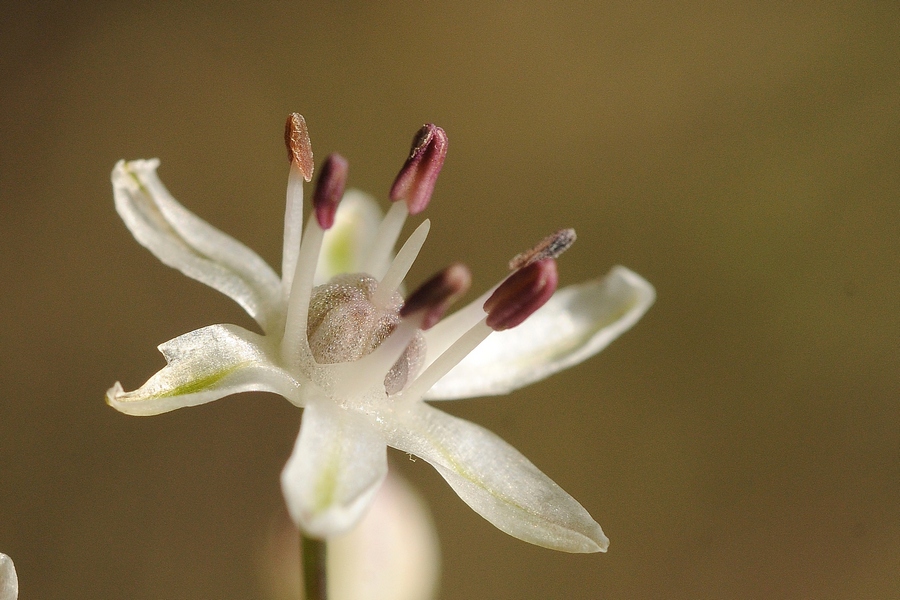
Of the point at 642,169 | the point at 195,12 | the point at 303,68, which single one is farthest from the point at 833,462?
the point at 195,12

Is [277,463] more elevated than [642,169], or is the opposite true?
[642,169]

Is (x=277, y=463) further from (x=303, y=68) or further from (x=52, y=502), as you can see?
(x=303, y=68)

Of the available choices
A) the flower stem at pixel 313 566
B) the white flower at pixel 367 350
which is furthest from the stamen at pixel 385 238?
the flower stem at pixel 313 566

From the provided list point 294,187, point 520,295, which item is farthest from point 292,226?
point 520,295

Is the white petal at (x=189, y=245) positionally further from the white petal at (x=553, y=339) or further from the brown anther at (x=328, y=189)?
the white petal at (x=553, y=339)

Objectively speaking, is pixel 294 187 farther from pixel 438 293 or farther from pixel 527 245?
pixel 527 245

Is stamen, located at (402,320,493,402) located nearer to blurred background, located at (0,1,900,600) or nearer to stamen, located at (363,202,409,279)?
stamen, located at (363,202,409,279)

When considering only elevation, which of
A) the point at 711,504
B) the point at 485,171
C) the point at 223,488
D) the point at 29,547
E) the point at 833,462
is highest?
the point at 485,171
